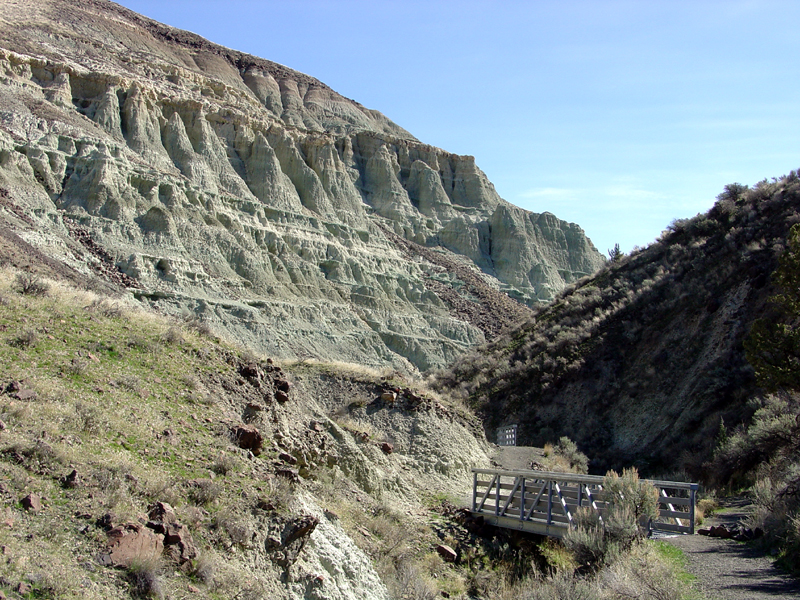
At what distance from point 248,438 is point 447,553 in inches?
204

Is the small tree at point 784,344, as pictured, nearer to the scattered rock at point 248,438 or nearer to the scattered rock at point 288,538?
the scattered rock at point 288,538

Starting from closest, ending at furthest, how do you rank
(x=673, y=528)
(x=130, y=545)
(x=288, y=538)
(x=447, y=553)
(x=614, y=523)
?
(x=130, y=545)
(x=288, y=538)
(x=614, y=523)
(x=673, y=528)
(x=447, y=553)

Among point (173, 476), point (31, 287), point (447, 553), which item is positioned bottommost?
point (447, 553)

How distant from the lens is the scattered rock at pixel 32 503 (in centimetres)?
702

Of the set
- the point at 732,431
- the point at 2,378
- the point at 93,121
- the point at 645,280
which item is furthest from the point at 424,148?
the point at 2,378

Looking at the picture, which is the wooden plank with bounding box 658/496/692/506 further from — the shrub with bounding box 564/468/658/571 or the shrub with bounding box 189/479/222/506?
the shrub with bounding box 189/479/222/506

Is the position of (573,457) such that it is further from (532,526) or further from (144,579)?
(144,579)

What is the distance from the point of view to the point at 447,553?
44.3ft

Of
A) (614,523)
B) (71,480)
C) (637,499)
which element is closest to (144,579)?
(71,480)

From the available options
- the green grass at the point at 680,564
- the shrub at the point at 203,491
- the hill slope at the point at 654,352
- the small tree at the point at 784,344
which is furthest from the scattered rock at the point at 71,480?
the hill slope at the point at 654,352

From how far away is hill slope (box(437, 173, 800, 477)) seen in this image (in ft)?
83.1

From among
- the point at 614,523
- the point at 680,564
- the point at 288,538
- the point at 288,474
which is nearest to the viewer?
the point at 288,538

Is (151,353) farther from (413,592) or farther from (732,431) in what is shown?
(732,431)

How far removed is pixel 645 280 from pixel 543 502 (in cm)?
2213
